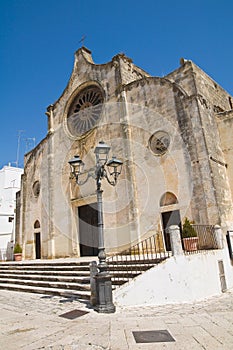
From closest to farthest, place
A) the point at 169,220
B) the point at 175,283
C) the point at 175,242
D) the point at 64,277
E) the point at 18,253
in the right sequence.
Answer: the point at 175,283, the point at 175,242, the point at 64,277, the point at 169,220, the point at 18,253

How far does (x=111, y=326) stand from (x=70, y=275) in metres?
4.64

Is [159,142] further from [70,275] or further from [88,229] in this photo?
[70,275]

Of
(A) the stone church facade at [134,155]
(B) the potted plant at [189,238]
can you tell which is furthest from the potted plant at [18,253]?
(B) the potted plant at [189,238]

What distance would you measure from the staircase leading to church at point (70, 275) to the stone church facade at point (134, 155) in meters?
2.93

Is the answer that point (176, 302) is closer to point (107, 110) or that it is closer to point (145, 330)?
point (145, 330)

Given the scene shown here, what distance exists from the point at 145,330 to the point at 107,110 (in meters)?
12.5

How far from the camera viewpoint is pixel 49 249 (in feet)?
53.5

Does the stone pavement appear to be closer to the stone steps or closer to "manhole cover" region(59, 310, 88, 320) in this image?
"manhole cover" region(59, 310, 88, 320)

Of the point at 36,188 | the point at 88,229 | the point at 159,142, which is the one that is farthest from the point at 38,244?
the point at 159,142

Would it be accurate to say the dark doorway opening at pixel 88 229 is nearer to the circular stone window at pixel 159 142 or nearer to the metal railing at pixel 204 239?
the circular stone window at pixel 159 142

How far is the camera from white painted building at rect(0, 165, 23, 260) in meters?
25.5

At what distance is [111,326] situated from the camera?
4742 millimetres

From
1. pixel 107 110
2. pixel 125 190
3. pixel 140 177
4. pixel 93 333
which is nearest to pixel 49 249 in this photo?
pixel 125 190

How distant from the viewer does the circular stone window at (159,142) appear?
12.4 meters
